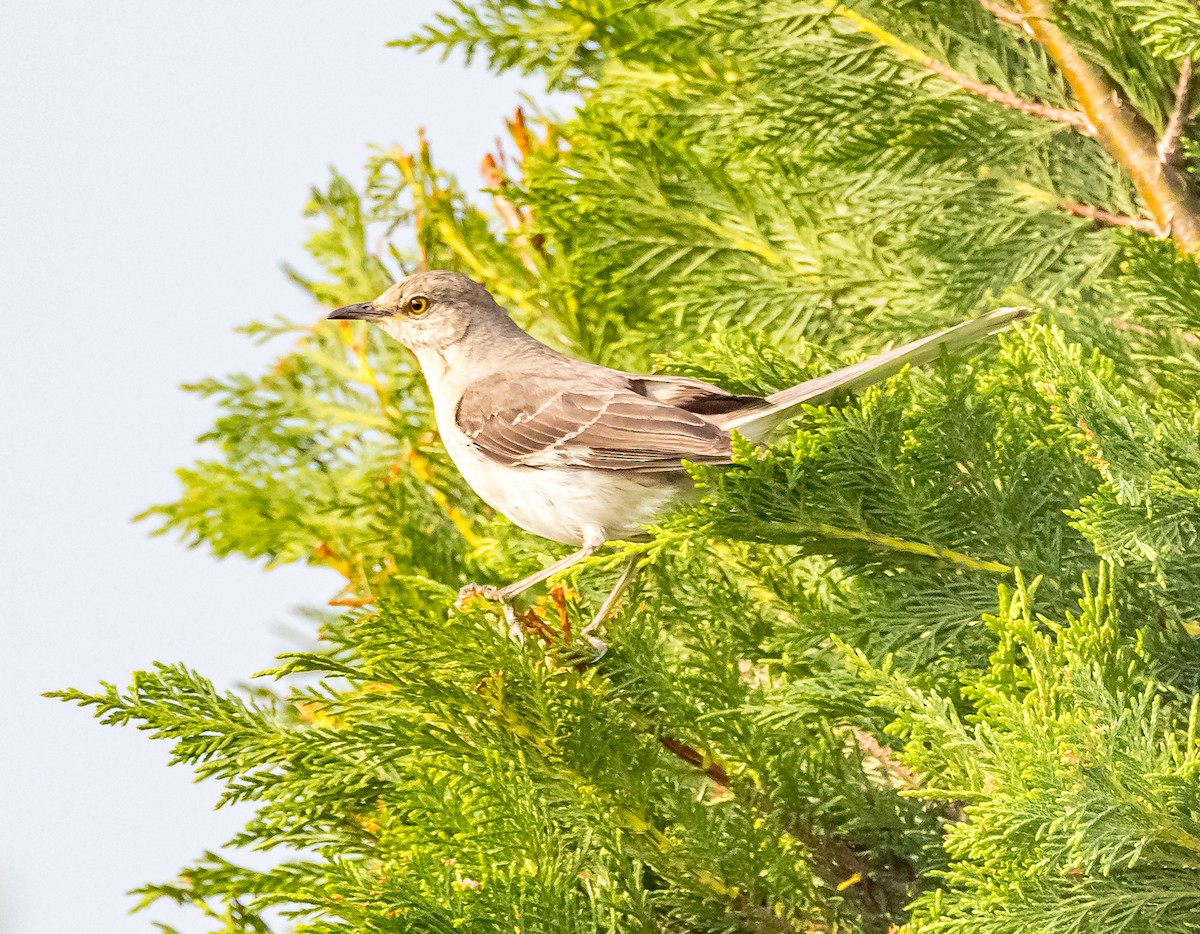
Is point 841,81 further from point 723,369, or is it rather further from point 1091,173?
point 723,369

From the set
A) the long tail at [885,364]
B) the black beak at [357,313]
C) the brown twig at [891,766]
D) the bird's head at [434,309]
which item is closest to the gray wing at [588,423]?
the long tail at [885,364]

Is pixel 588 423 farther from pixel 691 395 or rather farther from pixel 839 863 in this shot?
pixel 839 863

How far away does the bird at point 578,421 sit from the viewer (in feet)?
10.4

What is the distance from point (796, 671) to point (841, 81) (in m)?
1.89

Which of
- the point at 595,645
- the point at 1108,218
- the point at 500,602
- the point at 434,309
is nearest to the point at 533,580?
the point at 500,602

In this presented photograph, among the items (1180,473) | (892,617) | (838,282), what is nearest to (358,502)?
(838,282)

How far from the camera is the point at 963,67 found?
3984mm

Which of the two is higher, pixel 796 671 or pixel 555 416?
pixel 555 416

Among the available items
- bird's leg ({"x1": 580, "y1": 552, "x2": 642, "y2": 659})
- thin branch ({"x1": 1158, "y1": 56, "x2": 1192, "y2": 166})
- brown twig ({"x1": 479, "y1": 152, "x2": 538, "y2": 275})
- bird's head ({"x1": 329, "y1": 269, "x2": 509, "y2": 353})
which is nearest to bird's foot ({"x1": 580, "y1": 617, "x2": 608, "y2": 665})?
bird's leg ({"x1": 580, "y1": 552, "x2": 642, "y2": 659})

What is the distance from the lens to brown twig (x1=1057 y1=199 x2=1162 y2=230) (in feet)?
11.9

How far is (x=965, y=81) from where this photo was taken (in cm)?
388

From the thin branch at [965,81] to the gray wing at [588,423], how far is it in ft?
4.30

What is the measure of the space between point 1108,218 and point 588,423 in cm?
167

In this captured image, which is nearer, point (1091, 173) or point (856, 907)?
point (856, 907)
